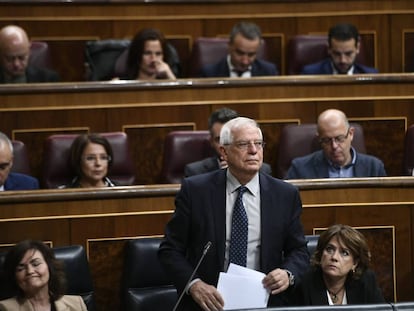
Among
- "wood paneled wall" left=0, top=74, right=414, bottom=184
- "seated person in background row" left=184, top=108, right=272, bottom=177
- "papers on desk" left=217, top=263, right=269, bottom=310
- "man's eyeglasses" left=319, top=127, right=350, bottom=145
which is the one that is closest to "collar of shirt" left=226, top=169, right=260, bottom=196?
"papers on desk" left=217, top=263, right=269, bottom=310

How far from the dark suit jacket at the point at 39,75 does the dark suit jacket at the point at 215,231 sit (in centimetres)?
145

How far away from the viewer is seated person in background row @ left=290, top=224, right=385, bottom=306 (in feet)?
7.48

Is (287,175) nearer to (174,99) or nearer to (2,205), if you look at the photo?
(174,99)

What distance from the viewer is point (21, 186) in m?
2.86

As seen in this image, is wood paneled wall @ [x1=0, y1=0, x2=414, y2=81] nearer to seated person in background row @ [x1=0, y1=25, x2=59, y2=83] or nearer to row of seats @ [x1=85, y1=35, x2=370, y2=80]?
row of seats @ [x1=85, y1=35, x2=370, y2=80]

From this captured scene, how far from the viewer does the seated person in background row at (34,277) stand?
2.30 m

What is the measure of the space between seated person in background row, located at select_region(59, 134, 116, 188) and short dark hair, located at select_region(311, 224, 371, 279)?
A: 2.52 feet

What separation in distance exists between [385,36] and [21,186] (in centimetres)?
159

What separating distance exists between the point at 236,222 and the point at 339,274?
0.31 metres

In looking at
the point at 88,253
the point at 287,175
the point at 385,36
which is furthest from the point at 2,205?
the point at 385,36

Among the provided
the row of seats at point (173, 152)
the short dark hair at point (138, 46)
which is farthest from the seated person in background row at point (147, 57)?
the row of seats at point (173, 152)

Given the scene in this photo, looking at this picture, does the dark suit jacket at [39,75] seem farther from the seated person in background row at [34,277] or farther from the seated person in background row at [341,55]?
the seated person in background row at [34,277]

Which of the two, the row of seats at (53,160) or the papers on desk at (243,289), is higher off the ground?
the row of seats at (53,160)

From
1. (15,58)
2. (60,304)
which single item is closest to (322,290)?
(60,304)
